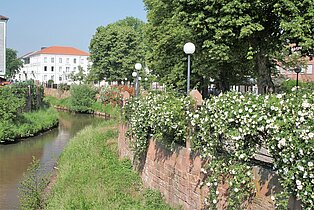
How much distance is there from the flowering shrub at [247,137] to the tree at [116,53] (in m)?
50.3

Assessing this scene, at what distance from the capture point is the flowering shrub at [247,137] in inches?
201

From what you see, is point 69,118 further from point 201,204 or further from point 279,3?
point 201,204

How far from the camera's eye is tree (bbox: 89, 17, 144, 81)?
58688mm

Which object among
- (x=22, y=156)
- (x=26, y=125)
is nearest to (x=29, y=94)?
(x=26, y=125)

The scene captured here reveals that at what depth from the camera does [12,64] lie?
106 meters

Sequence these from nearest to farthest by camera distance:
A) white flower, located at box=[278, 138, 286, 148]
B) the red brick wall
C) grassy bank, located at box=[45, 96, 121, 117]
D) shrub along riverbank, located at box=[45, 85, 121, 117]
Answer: white flower, located at box=[278, 138, 286, 148] → the red brick wall → grassy bank, located at box=[45, 96, 121, 117] → shrub along riverbank, located at box=[45, 85, 121, 117]

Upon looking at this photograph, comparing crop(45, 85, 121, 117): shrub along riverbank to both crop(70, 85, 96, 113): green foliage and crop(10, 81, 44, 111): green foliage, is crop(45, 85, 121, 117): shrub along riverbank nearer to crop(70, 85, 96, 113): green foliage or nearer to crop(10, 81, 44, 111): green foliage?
crop(70, 85, 96, 113): green foliage

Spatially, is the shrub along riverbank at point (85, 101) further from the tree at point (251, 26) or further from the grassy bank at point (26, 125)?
the tree at point (251, 26)

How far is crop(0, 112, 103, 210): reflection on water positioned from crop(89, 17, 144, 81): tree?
22.7 m

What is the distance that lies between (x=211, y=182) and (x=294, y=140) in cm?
230

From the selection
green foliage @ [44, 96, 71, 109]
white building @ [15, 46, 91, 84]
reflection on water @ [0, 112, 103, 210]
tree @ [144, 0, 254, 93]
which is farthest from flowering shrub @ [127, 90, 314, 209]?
white building @ [15, 46, 91, 84]

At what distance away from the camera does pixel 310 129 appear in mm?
4977

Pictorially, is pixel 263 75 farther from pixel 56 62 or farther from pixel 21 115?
pixel 56 62

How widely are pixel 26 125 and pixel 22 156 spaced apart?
25.7 ft
